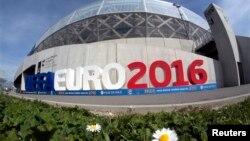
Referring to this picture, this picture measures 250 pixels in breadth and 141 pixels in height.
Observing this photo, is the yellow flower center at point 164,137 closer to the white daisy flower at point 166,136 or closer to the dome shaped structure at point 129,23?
the white daisy flower at point 166,136

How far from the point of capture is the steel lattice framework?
1280 inches

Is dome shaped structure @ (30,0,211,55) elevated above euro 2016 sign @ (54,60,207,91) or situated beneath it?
elevated above

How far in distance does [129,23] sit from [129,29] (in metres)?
1.02

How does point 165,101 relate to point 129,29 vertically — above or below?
below

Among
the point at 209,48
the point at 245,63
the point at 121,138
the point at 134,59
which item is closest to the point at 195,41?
the point at 209,48

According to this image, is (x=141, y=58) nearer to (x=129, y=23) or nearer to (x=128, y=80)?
(x=128, y=80)

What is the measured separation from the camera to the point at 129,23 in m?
33.4

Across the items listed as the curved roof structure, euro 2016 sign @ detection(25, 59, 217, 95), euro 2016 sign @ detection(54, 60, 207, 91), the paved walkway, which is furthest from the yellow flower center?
the curved roof structure

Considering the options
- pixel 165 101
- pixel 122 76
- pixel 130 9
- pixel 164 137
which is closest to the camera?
pixel 164 137

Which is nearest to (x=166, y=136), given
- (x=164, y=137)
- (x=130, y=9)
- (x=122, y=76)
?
(x=164, y=137)

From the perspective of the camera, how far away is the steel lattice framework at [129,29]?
32500mm

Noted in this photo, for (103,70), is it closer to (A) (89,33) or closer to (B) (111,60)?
(B) (111,60)

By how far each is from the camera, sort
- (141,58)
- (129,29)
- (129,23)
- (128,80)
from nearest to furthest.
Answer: (128,80)
(141,58)
(129,29)
(129,23)

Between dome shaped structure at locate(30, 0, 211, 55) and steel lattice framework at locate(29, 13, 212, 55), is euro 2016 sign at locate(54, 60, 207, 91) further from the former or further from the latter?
dome shaped structure at locate(30, 0, 211, 55)
